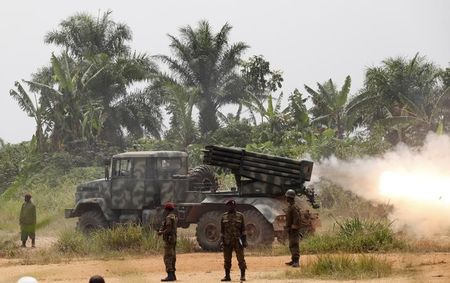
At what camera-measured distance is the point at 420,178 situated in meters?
21.2

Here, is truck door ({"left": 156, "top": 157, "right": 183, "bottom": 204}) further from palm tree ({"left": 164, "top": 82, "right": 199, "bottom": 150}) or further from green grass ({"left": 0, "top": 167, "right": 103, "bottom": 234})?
palm tree ({"left": 164, "top": 82, "right": 199, "bottom": 150})

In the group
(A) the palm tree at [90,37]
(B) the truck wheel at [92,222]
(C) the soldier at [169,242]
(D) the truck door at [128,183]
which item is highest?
(A) the palm tree at [90,37]

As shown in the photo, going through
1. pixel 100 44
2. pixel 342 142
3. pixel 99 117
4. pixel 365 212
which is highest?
pixel 100 44

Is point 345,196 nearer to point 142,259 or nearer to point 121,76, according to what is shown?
point 142,259

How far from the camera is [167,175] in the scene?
22.3 metres

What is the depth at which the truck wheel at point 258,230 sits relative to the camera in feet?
65.8

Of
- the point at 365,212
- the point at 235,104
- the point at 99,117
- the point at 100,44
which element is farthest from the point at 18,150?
the point at 365,212

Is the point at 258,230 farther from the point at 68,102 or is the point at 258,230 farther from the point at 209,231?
the point at 68,102

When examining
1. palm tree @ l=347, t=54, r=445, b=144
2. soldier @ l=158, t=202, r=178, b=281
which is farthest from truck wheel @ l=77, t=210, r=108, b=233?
palm tree @ l=347, t=54, r=445, b=144

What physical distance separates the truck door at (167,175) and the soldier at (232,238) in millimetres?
6872

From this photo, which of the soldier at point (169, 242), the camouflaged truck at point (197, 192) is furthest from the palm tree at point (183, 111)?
the soldier at point (169, 242)

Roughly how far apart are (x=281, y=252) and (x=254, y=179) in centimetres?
227

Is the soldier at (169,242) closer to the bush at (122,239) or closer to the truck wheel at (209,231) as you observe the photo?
the truck wheel at (209,231)

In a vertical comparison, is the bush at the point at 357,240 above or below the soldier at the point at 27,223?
below
